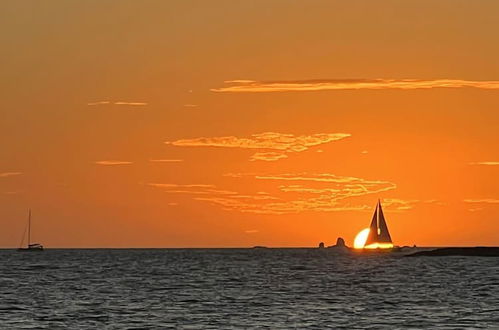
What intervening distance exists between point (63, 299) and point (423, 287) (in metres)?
39.3

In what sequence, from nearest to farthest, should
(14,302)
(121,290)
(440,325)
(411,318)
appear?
(440,325) → (411,318) → (14,302) → (121,290)

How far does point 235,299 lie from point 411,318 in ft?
80.7

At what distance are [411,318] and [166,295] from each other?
3276cm

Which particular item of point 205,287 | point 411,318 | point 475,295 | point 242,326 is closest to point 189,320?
point 242,326

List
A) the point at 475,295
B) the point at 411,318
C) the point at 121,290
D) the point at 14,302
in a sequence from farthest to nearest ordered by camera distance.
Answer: the point at 121,290, the point at 475,295, the point at 14,302, the point at 411,318

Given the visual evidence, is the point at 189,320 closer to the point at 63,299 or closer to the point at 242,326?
the point at 242,326

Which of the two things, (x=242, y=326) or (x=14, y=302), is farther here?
(x=14, y=302)

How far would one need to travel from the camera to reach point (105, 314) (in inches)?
3339

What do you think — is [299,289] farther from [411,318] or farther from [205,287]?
[411,318]

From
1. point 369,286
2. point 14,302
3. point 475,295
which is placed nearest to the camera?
point 14,302

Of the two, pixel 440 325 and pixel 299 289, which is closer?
pixel 440 325

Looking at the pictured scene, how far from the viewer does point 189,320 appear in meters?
80.1

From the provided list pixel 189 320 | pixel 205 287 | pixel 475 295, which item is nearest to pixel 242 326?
pixel 189 320

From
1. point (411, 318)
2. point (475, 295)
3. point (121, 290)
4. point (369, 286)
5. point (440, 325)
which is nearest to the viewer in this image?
point (440, 325)
